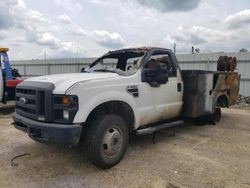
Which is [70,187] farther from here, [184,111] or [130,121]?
[184,111]

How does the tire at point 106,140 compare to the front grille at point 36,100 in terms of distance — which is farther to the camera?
the tire at point 106,140

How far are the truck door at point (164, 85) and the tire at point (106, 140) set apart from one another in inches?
40.9

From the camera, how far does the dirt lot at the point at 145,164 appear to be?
3814mm

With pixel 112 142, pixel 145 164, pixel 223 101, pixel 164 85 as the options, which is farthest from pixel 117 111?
pixel 223 101

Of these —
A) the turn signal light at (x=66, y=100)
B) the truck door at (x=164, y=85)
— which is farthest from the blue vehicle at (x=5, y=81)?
the turn signal light at (x=66, y=100)

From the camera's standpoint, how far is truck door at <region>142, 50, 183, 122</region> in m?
5.09

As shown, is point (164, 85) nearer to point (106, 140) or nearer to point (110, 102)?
point (110, 102)

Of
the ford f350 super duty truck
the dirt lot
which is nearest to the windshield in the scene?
the ford f350 super duty truck

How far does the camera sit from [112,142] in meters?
4.25

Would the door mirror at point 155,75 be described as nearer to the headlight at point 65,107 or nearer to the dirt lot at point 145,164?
the dirt lot at point 145,164

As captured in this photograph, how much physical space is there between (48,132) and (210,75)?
173 inches

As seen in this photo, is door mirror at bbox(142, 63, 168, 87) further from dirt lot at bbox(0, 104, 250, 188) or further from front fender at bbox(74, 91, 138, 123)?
dirt lot at bbox(0, 104, 250, 188)

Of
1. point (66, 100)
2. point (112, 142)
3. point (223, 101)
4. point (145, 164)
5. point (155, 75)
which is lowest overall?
point (145, 164)

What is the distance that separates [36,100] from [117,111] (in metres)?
1.37
